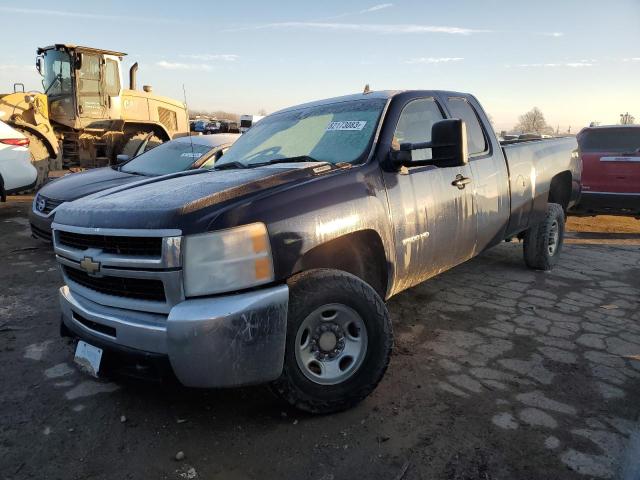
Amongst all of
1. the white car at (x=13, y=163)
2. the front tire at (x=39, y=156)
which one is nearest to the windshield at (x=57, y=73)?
the front tire at (x=39, y=156)

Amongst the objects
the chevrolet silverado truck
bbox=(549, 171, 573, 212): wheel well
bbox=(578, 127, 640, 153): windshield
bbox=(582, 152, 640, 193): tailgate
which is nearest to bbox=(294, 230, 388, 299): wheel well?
the chevrolet silverado truck

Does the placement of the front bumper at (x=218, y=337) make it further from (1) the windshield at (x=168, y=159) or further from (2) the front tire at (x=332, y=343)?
(1) the windshield at (x=168, y=159)

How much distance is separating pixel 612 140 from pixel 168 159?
23.8 feet

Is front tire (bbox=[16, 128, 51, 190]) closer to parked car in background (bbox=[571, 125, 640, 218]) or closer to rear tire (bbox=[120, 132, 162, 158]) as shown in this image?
rear tire (bbox=[120, 132, 162, 158])

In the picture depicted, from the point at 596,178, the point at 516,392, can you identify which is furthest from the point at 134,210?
the point at 596,178

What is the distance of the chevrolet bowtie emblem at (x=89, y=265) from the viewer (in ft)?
8.41

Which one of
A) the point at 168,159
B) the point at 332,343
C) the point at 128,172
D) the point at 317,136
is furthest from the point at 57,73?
the point at 332,343

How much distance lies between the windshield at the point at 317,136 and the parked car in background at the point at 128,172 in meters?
2.28

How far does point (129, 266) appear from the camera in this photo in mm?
2408

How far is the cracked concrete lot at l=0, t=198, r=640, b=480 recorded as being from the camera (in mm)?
2318

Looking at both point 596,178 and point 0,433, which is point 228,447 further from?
point 596,178

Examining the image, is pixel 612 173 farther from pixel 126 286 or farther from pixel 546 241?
pixel 126 286

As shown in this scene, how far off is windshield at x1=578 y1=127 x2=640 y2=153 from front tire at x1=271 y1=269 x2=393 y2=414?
23.8ft

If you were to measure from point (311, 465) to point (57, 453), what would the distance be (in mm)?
1270
